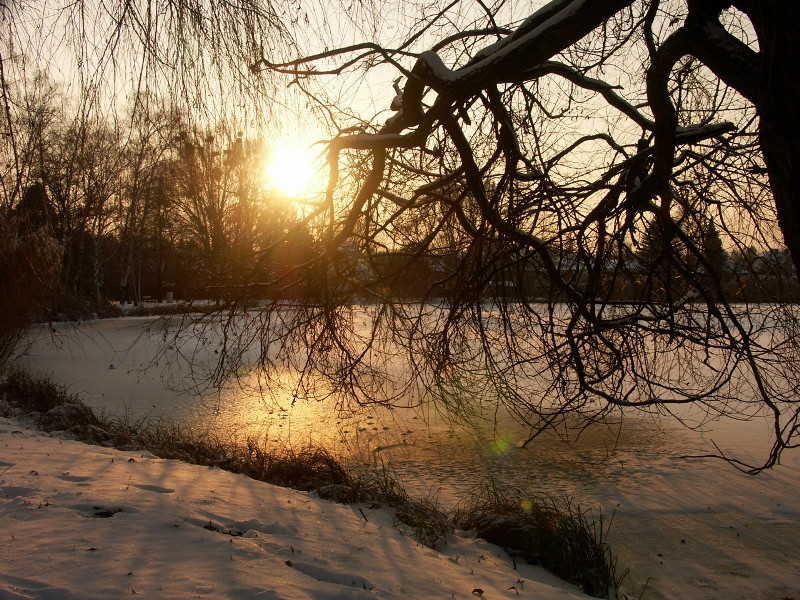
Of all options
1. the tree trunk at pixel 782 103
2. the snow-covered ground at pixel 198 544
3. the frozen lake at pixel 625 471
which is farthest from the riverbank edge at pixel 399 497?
the tree trunk at pixel 782 103

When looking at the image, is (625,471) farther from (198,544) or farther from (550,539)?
(198,544)

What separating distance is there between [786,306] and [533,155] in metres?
2.00

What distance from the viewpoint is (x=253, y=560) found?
2.59 metres

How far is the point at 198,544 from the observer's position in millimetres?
2674

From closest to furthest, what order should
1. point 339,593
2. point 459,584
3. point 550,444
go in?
point 339,593 < point 459,584 < point 550,444

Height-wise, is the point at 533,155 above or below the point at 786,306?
above

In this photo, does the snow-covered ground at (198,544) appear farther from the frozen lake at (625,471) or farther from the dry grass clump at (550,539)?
the frozen lake at (625,471)

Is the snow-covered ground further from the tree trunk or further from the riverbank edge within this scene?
the tree trunk

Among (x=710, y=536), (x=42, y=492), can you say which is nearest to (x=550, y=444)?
(x=710, y=536)

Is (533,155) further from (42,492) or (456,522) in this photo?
(42,492)

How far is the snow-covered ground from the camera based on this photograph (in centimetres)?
218

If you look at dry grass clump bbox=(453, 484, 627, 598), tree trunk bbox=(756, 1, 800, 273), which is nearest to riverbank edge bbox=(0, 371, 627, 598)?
dry grass clump bbox=(453, 484, 627, 598)

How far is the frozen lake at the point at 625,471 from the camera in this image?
4.19 meters

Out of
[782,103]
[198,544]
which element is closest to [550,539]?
[198,544]
